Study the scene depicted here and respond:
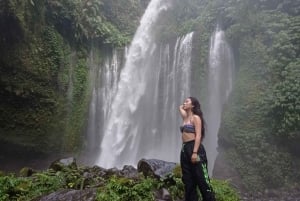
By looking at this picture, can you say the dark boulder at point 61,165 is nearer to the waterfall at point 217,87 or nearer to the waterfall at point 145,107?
the waterfall at point 145,107

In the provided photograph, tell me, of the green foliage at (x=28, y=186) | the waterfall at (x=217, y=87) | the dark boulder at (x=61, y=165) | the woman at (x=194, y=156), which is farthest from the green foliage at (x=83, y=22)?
the woman at (x=194, y=156)

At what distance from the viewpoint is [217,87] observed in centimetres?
1500

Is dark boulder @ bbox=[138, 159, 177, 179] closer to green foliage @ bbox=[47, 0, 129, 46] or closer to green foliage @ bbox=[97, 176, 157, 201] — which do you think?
green foliage @ bbox=[97, 176, 157, 201]

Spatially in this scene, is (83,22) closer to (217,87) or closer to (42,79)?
(42,79)

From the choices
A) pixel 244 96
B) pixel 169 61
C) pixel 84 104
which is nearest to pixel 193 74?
pixel 169 61

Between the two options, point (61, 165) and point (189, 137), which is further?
point (61, 165)

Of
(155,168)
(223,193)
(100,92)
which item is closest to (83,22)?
(100,92)

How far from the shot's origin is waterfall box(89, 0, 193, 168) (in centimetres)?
1588

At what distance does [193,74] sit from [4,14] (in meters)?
8.17

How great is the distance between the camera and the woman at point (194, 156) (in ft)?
16.8

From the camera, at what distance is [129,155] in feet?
52.7

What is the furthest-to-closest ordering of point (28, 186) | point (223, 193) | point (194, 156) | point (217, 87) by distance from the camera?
point (217, 87), point (28, 186), point (223, 193), point (194, 156)

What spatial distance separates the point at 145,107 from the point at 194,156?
A: 11769mm

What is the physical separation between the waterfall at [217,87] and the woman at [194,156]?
31.2 ft
